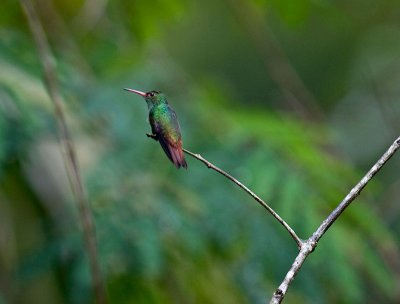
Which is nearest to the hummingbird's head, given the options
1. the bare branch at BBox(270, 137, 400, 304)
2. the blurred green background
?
the bare branch at BBox(270, 137, 400, 304)

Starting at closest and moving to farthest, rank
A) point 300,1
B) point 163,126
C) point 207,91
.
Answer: point 163,126
point 300,1
point 207,91

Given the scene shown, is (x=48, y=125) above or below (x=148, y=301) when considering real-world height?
above

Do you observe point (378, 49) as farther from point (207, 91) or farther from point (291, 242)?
point (291, 242)

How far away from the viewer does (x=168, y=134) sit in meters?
2.15

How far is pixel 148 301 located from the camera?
15.8ft

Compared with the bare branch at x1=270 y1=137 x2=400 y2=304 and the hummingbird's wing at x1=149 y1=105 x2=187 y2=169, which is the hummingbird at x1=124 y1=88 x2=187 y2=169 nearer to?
the hummingbird's wing at x1=149 y1=105 x2=187 y2=169

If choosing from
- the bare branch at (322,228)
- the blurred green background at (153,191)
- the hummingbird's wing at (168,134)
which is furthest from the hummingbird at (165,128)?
the blurred green background at (153,191)

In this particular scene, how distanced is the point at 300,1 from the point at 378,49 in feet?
15.9

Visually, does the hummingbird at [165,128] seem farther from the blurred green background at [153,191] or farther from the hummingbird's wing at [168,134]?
the blurred green background at [153,191]

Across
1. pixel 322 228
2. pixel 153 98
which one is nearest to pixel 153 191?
pixel 153 98

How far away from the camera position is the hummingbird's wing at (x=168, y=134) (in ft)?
6.86

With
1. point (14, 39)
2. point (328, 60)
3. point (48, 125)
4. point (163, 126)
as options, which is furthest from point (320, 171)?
point (328, 60)

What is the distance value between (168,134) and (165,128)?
27mm

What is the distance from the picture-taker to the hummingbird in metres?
2.10
